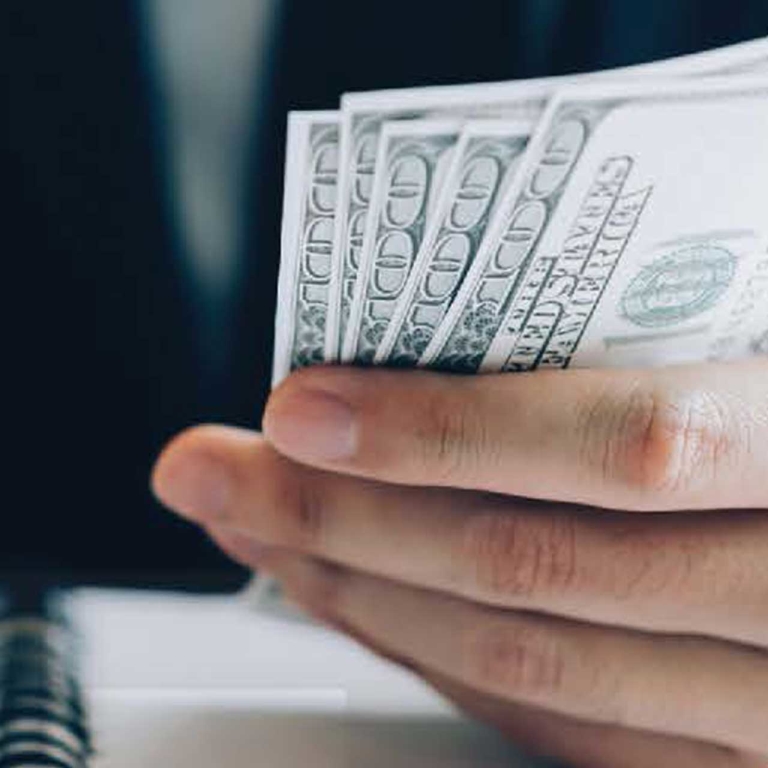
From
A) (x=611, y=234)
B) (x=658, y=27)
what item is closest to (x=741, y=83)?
(x=611, y=234)

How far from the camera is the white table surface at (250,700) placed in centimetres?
67

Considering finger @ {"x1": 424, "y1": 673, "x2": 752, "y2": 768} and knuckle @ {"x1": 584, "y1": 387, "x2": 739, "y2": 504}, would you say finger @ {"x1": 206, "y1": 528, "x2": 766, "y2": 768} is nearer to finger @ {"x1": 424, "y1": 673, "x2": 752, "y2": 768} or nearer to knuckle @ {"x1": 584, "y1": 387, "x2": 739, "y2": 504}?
finger @ {"x1": 424, "y1": 673, "x2": 752, "y2": 768}

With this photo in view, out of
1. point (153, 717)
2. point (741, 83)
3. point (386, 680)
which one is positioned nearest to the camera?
point (741, 83)

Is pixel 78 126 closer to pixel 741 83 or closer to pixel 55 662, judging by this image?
pixel 55 662

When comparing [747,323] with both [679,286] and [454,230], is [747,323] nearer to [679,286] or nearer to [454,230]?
[679,286]

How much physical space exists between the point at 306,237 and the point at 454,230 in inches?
2.3

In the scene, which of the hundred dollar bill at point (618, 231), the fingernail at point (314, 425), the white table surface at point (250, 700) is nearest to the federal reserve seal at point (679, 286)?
the hundred dollar bill at point (618, 231)

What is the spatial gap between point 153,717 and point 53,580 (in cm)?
27

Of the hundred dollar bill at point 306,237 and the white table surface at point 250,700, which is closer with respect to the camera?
the hundred dollar bill at point 306,237

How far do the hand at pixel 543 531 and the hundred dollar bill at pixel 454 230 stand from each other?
17 mm

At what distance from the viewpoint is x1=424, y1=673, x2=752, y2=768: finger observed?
628 millimetres

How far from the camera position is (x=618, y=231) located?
0.54m

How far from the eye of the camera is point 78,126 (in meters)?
0.87

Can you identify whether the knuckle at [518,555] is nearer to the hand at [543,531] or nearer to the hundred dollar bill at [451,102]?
the hand at [543,531]
